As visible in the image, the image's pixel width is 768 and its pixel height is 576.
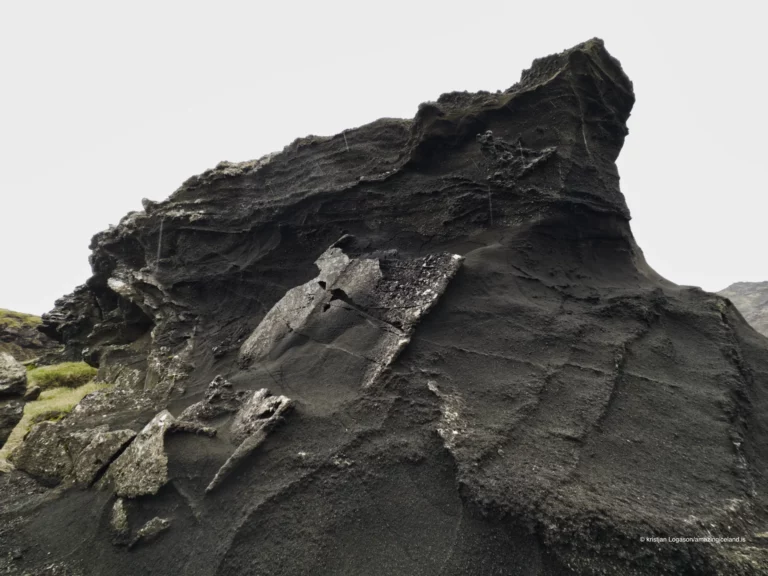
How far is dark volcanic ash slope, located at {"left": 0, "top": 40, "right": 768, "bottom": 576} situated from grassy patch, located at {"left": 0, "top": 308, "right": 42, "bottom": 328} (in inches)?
1199

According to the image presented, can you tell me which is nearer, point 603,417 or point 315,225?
point 603,417

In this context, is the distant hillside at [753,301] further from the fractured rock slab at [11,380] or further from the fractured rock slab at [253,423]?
the fractured rock slab at [11,380]

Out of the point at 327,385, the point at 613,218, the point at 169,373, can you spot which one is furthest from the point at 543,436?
the point at 169,373

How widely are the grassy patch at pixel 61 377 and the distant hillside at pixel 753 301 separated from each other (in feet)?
190

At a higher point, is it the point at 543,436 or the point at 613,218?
the point at 613,218

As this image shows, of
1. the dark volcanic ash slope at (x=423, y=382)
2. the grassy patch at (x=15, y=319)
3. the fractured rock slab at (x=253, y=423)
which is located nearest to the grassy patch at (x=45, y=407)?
the dark volcanic ash slope at (x=423, y=382)

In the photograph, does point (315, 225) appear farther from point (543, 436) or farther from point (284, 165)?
point (543, 436)

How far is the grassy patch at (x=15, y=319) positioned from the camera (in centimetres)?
3577

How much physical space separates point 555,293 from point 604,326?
1.46 metres

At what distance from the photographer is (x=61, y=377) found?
20.5 meters

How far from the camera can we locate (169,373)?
502 inches

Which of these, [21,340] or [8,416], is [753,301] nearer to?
[8,416]

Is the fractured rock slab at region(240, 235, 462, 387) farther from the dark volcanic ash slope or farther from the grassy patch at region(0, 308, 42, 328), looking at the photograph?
the grassy patch at region(0, 308, 42, 328)

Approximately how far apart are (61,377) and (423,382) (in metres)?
21.2
